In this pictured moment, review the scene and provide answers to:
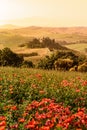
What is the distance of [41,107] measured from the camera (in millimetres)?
10469

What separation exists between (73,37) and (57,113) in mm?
147058

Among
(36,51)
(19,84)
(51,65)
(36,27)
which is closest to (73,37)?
(36,27)

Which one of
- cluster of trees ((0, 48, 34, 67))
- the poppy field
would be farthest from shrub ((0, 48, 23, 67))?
the poppy field

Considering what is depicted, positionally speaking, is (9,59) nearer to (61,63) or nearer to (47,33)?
(61,63)

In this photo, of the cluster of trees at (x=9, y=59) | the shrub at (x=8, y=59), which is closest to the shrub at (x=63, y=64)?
the cluster of trees at (x=9, y=59)

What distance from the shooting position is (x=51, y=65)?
42094 millimetres

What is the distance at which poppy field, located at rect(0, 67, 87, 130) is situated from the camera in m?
8.39

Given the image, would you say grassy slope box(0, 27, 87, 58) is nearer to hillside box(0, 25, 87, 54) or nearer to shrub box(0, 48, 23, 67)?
hillside box(0, 25, 87, 54)

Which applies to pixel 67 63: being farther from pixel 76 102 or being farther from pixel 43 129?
pixel 43 129

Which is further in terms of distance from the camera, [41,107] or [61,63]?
[61,63]

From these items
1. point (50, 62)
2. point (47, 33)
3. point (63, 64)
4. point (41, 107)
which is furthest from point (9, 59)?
point (47, 33)

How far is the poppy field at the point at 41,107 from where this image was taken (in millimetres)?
8391

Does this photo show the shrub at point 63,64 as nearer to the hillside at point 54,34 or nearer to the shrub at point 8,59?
the shrub at point 8,59

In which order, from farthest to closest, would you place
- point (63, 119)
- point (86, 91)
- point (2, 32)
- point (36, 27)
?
1. point (36, 27)
2. point (2, 32)
3. point (86, 91)
4. point (63, 119)
